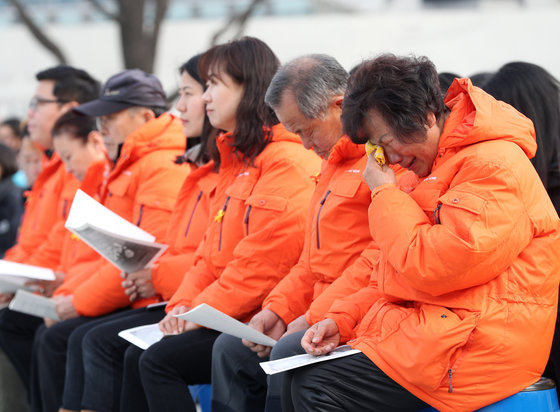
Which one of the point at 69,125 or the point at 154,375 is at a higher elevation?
the point at 69,125

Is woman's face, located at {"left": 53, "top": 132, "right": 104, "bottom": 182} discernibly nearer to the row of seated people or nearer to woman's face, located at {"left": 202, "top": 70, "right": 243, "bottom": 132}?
the row of seated people

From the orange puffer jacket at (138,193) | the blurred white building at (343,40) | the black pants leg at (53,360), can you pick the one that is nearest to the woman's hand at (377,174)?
the orange puffer jacket at (138,193)

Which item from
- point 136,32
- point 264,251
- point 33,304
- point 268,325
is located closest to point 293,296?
point 268,325

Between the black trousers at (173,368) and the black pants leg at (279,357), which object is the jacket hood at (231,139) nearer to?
the black trousers at (173,368)

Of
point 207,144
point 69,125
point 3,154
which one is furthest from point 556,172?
point 3,154

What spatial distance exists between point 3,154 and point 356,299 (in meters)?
5.27

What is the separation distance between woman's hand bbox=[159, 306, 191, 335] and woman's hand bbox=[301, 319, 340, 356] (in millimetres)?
910

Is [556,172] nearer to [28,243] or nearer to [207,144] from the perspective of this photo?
[207,144]

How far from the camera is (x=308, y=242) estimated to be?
3.21 m

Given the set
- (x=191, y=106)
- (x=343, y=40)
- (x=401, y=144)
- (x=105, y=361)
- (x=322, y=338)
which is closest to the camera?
(x=401, y=144)

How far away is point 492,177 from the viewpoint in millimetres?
2422

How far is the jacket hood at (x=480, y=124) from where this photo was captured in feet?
8.30

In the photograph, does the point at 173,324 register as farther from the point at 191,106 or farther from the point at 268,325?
the point at 191,106

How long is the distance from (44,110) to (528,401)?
4.22 meters
